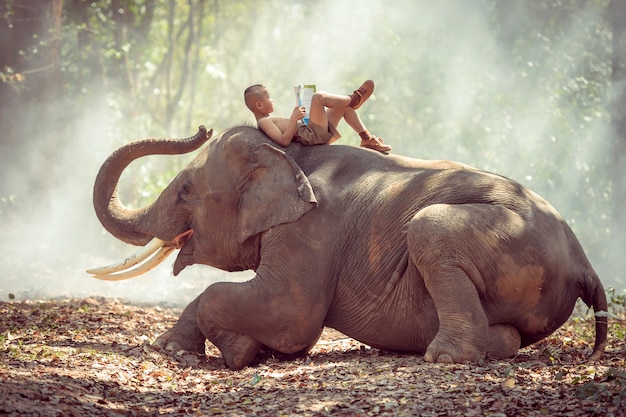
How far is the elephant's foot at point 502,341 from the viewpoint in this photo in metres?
7.14

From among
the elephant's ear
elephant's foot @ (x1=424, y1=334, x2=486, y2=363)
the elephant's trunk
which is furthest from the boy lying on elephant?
elephant's foot @ (x1=424, y1=334, x2=486, y2=363)

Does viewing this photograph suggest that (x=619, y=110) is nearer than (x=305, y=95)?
No

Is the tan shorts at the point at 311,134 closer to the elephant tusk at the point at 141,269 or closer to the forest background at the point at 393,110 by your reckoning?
the elephant tusk at the point at 141,269

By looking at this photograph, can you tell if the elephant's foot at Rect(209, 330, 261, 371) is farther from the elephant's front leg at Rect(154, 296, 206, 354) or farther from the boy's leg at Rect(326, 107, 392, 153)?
the boy's leg at Rect(326, 107, 392, 153)

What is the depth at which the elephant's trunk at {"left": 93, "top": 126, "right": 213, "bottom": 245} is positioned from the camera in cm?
882

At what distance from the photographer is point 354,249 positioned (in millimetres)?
7945

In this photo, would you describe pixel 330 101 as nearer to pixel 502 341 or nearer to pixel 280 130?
pixel 280 130

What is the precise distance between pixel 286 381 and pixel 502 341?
5.63 ft

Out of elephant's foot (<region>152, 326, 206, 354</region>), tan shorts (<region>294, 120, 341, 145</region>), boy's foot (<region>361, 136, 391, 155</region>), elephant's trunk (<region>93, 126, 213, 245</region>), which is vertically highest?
tan shorts (<region>294, 120, 341, 145</region>)

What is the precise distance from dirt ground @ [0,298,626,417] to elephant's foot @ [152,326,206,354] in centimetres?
11

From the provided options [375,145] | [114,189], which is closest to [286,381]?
[375,145]

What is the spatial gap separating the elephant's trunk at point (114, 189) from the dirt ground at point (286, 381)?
96 cm

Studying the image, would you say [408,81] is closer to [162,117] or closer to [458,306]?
[162,117]

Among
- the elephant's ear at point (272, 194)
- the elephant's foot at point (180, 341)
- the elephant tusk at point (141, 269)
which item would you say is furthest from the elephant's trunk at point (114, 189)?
the elephant's foot at point (180, 341)
